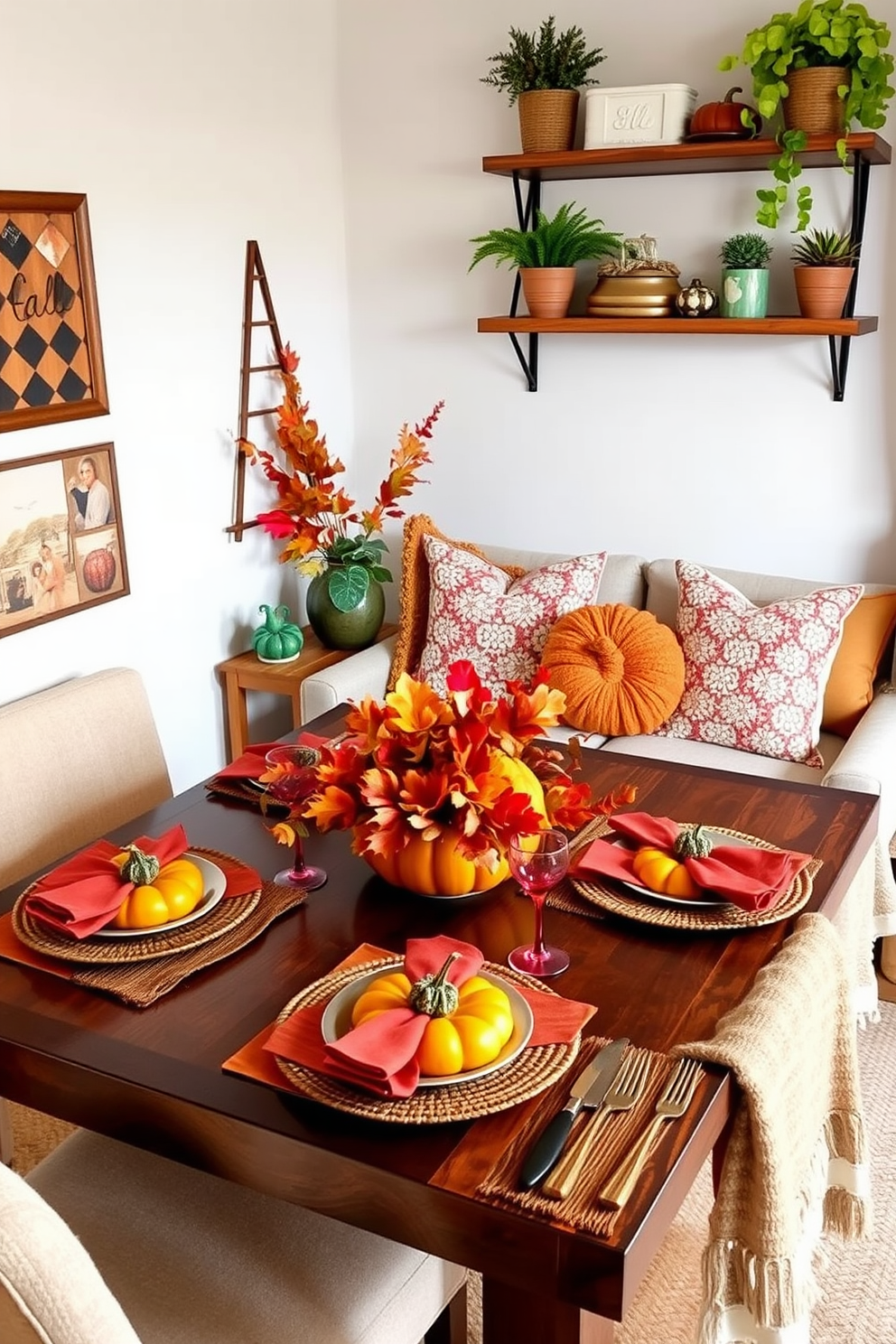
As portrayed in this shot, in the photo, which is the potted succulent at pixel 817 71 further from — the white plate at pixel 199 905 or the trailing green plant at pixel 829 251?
the white plate at pixel 199 905

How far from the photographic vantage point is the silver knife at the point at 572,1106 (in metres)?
1.16

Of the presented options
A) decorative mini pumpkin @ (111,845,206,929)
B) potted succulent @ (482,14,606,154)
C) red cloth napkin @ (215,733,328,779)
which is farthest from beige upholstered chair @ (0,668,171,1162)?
potted succulent @ (482,14,606,154)

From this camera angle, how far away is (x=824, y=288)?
2.87m

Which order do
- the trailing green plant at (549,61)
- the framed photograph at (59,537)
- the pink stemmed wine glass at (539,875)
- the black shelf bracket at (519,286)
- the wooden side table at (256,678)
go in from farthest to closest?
1. the black shelf bracket at (519,286)
2. the wooden side table at (256,678)
3. the trailing green plant at (549,61)
4. the framed photograph at (59,537)
5. the pink stemmed wine glass at (539,875)

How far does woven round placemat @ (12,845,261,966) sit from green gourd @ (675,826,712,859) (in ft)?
1.89

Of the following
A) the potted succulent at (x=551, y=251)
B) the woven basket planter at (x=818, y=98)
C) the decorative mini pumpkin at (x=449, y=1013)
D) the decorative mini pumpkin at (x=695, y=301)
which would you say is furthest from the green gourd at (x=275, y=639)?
the decorative mini pumpkin at (x=449, y=1013)

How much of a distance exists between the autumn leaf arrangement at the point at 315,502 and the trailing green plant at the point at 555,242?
1.50 ft

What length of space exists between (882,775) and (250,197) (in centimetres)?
209

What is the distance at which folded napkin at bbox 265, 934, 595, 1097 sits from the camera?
125cm

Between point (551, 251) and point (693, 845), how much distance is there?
78.0 inches

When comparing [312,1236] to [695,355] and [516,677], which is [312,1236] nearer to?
[516,677]

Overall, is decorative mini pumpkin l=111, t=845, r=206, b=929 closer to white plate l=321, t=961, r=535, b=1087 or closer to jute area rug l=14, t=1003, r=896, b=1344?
white plate l=321, t=961, r=535, b=1087

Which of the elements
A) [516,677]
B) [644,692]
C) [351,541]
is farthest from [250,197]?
[644,692]

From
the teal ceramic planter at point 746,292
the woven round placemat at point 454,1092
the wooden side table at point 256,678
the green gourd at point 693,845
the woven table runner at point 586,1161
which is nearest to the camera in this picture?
the woven table runner at point 586,1161
